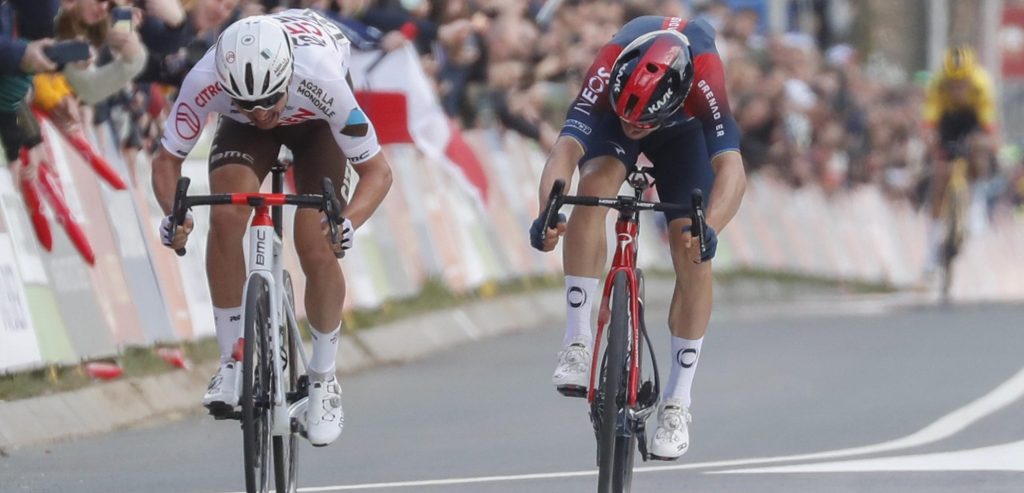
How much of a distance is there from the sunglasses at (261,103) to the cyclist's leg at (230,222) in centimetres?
46

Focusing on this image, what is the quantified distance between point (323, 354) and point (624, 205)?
1.34 metres

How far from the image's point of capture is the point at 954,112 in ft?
74.2

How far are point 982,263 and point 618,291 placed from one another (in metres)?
25.4

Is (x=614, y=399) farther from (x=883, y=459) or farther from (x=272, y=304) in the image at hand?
(x=883, y=459)

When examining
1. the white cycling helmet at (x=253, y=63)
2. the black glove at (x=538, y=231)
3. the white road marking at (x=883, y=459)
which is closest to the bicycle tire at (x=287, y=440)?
the white road marking at (x=883, y=459)

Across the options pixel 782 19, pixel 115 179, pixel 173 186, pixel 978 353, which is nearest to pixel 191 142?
pixel 173 186

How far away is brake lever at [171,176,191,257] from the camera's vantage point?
8.22 meters

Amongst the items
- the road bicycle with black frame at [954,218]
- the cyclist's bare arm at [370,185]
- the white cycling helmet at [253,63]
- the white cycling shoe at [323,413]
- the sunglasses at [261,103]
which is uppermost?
the white cycling helmet at [253,63]

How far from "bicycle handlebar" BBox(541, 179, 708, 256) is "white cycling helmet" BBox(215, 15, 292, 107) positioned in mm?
983

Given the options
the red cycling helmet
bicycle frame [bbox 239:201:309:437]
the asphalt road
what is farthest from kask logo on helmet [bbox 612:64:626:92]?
the asphalt road

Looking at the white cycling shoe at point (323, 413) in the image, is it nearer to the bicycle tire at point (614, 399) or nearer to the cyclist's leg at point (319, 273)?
the cyclist's leg at point (319, 273)

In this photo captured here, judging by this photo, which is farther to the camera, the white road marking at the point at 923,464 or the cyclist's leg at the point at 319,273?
the white road marking at the point at 923,464

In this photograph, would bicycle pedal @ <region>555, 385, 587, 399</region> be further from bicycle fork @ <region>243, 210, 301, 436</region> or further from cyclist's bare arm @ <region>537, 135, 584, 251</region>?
bicycle fork @ <region>243, 210, 301, 436</region>

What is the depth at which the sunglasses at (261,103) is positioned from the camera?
8.26 m
